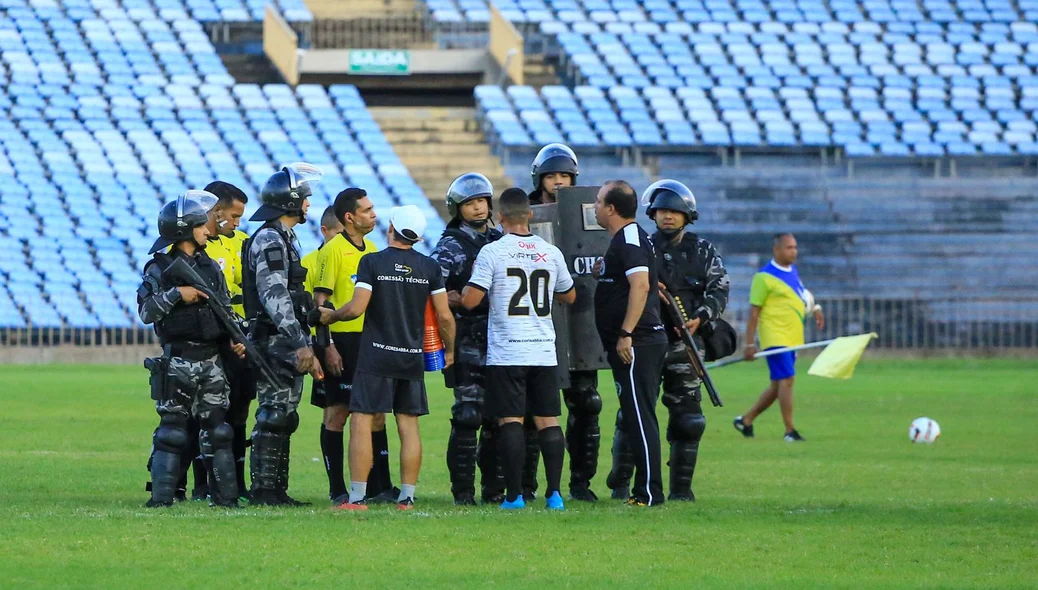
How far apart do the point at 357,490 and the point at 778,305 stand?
27.1ft

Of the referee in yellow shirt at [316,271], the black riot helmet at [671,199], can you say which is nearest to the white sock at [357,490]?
the referee in yellow shirt at [316,271]

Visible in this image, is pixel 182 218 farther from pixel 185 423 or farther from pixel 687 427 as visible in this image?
pixel 687 427

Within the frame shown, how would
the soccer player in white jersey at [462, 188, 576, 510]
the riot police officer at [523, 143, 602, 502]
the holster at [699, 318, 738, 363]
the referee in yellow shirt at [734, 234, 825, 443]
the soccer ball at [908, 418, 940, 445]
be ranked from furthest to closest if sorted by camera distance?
the referee in yellow shirt at [734, 234, 825, 443]
the soccer ball at [908, 418, 940, 445]
the holster at [699, 318, 738, 363]
the riot police officer at [523, 143, 602, 502]
the soccer player in white jersey at [462, 188, 576, 510]

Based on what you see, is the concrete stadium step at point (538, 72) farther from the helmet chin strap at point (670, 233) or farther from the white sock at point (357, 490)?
the white sock at point (357, 490)

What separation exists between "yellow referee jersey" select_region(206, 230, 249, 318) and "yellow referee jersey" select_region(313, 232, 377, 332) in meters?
1.01

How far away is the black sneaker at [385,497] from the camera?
34.3 ft

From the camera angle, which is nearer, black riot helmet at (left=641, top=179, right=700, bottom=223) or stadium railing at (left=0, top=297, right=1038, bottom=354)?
black riot helmet at (left=641, top=179, right=700, bottom=223)

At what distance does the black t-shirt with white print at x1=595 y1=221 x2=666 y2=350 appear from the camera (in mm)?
9992

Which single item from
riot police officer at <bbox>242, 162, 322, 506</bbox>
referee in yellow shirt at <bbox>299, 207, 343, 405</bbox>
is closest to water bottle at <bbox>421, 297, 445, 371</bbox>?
riot police officer at <bbox>242, 162, 322, 506</bbox>

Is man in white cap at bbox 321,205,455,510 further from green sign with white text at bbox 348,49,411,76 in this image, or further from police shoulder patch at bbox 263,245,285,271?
green sign with white text at bbox 348,49,411,76

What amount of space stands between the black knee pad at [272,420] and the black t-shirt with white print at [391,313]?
24.3 inches

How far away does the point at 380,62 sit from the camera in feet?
129

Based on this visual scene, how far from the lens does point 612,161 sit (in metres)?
36.7

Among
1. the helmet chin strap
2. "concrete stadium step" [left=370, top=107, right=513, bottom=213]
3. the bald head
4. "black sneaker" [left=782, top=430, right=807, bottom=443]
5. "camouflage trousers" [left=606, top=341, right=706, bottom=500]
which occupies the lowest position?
"black sneaker" [left=782, top=430, right=807, bottom=443]
